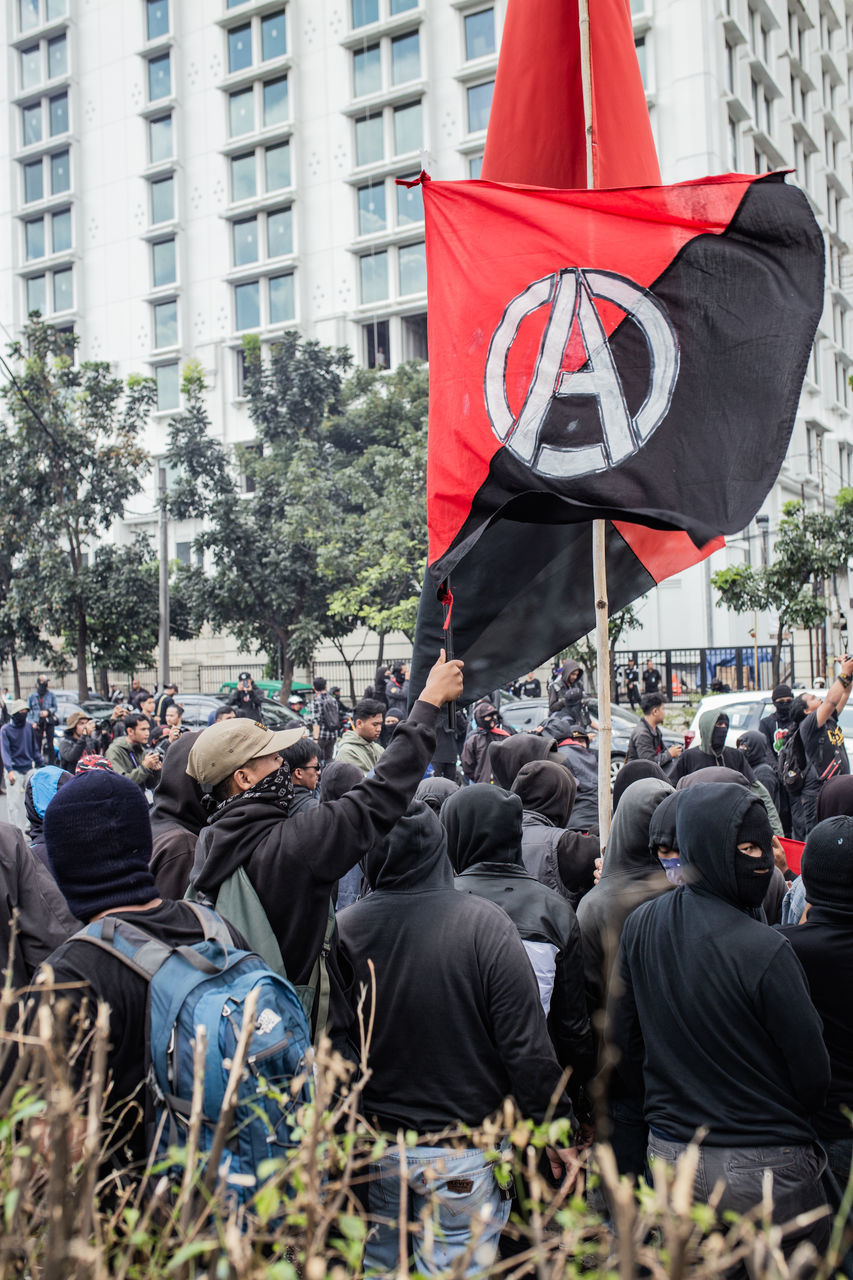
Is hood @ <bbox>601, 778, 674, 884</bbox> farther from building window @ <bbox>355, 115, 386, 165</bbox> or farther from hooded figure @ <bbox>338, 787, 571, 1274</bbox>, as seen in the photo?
building window @ <bbox>355, 115, 386, 165</bbox>

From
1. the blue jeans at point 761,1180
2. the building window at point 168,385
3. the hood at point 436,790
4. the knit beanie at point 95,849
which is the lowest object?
the blue jeans at point 761,1180

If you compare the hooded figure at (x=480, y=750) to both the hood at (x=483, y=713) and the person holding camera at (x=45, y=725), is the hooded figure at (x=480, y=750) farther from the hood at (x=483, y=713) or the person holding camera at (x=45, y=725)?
the person holding camera at (x=45, y=725)

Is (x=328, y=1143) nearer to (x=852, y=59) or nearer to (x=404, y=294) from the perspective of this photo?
(x=404, y=294)

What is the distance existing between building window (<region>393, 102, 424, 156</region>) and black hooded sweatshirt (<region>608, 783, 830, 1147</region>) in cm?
3964

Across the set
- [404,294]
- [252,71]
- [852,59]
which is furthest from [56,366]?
[852,59]

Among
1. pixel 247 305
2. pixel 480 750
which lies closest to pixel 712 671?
pixel 480 750

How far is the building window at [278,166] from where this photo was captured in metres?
40.3

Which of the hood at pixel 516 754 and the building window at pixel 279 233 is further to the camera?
the building window at pixel 279 233

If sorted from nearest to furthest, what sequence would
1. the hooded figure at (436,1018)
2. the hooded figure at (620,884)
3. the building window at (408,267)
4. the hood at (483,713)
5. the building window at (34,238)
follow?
the hooded figure at (436,1018), the hooded figure at (620,884), the hood at (483,713), the building window at (408,267), the building window at (34,238)

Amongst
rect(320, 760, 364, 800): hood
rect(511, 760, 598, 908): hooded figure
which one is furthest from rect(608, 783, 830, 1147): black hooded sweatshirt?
rect(320, 760, 364, 800): hood

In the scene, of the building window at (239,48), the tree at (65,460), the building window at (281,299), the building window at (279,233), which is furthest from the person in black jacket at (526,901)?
the building window at (239,48)

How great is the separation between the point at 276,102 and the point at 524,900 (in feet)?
142

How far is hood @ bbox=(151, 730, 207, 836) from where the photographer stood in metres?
4.27

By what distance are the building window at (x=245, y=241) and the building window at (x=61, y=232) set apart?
9025 millimetres
